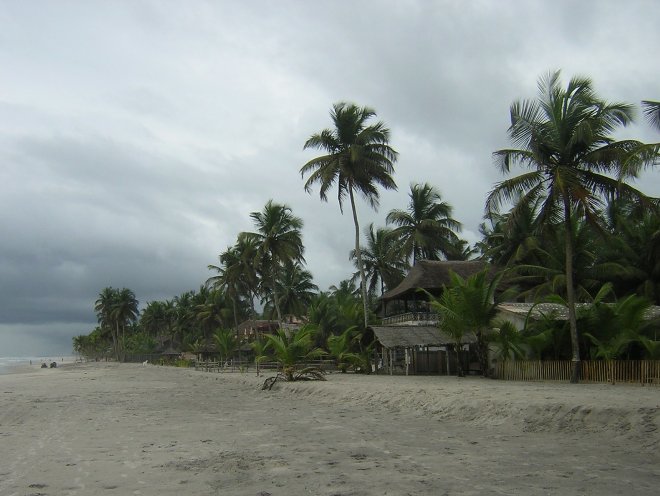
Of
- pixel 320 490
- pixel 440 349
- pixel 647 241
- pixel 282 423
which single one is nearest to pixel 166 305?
pixel 440 349

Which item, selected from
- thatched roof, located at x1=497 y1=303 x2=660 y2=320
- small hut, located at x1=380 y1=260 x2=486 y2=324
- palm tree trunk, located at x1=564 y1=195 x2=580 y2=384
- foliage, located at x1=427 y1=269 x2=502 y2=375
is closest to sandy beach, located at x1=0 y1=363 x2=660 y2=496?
palm tree trunk, located at x1=564 y1=195 x2=580 y2=384

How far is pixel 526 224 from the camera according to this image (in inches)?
1459

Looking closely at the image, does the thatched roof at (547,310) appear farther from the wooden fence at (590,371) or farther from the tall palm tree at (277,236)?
the tall palm tree at (277,236)

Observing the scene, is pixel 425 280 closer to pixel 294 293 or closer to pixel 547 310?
pixel 547 310

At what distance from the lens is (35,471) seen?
8211 mm

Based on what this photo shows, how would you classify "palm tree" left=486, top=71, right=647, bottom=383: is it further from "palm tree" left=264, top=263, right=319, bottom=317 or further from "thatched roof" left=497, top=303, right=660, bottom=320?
"palm tree" left=264, top=263, right=319, bottom=317

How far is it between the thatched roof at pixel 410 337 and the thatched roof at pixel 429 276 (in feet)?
14.2

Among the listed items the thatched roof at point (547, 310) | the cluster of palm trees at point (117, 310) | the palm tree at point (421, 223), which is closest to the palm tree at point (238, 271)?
the palm tree at point (421, 223)

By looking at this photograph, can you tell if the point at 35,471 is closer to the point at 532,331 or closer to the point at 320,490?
the point at 320,490

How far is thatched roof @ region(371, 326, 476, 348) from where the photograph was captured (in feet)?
91.7

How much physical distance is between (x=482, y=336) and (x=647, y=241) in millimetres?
13220

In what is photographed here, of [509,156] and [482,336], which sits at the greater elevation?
[509,156]

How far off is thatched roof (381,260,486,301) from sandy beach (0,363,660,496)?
18145 mm

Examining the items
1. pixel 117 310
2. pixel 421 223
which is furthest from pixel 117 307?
pixel 421 223
